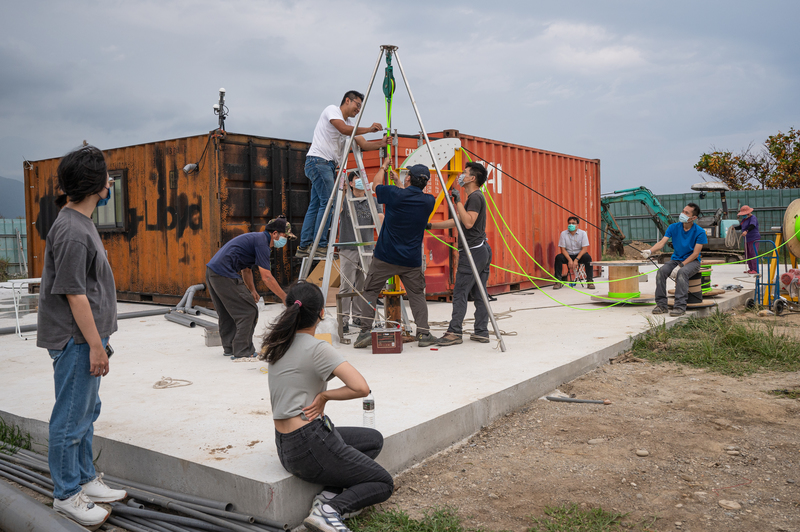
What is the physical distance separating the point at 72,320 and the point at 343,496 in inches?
60.3

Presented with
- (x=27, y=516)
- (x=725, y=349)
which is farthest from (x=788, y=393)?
(x=27, y=516)

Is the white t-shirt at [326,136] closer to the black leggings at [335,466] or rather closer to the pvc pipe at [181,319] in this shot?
the pvc pipe at [181,319]

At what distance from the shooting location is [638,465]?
3744mm

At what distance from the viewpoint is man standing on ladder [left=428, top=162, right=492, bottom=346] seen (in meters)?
6.78

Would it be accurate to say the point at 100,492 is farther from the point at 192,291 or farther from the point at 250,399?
the point at 192,291

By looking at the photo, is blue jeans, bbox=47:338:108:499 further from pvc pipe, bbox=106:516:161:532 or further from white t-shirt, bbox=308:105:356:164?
white t-shirt, bbox=308:105:356:164

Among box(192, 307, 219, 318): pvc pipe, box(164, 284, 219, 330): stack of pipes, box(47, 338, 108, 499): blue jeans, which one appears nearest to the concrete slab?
box(47, 338, 108, 499): blue jeans

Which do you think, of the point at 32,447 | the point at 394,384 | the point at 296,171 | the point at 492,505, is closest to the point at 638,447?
the point at 492,505

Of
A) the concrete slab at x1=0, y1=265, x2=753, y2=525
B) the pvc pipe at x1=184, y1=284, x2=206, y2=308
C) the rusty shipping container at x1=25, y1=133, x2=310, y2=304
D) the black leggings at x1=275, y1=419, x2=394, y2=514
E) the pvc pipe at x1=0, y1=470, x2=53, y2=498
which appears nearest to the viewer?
the black leggings at x1=275, y1=419, x2=394, y2=514

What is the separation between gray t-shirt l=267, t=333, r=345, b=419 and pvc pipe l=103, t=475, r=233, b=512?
0.54 metres

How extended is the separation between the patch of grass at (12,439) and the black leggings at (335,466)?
2216 millimetres

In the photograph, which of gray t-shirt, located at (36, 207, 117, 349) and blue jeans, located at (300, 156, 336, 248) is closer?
gray t-shirt, located at (36, 207, 117, 349)

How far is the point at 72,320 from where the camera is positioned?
9.75 feet

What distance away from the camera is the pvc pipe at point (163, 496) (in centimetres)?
310
